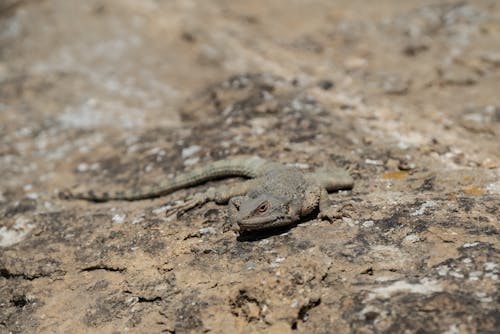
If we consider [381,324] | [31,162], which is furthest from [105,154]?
[381,324]

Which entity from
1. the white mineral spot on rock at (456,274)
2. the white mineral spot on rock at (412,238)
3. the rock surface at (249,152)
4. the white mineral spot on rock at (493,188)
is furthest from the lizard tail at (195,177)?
the white mineral spot on rock at (456,274)

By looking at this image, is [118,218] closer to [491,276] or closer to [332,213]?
[332,213]

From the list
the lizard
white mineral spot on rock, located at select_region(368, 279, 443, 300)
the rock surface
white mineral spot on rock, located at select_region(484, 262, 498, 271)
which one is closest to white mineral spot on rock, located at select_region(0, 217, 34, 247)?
the rock surface

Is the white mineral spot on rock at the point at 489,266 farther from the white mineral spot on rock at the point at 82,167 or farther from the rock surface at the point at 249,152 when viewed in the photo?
the white mineral spot on rock at the point at 82,167

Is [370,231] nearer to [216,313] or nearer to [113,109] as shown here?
[216,313]

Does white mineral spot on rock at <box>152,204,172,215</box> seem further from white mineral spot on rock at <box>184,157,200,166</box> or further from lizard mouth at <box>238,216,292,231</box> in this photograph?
lizard mouth at <box>238,216,292,231</box>

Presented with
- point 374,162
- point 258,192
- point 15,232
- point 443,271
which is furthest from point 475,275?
point 15,232
